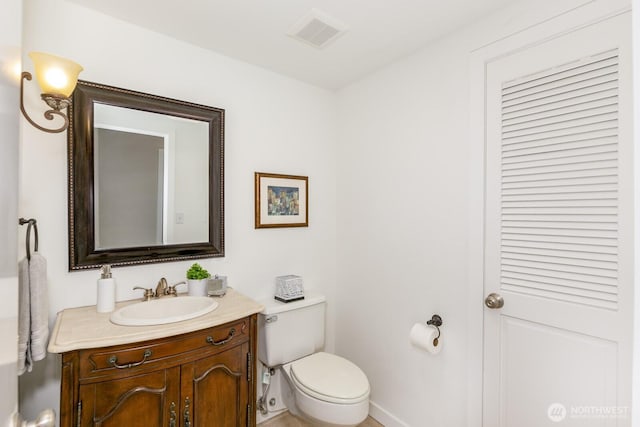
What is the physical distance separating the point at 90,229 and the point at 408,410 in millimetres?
2034

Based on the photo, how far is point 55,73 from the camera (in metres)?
1.20

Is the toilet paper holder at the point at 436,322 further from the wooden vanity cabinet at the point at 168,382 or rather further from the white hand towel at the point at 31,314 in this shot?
the white hand towel at the point at 31,314

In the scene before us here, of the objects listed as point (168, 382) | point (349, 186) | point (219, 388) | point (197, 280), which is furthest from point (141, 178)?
point (349, 186)

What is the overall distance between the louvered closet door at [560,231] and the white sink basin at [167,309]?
1.42m

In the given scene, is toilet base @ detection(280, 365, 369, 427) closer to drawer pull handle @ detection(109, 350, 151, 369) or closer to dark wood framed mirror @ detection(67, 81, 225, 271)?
drawer pull handle @ detection(109, 350, 151, 369)

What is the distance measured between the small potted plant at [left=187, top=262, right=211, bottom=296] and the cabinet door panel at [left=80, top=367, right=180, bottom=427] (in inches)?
18.5

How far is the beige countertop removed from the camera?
3.79 feet

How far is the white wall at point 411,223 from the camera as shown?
1.67 meters

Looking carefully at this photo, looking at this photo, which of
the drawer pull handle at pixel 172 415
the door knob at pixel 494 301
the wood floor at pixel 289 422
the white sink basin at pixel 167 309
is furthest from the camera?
the wood floor at pixel 289 422

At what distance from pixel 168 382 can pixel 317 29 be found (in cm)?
183

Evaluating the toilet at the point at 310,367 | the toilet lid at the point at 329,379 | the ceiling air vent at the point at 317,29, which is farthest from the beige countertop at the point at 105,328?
the ceiling air vent at the point at 317,29

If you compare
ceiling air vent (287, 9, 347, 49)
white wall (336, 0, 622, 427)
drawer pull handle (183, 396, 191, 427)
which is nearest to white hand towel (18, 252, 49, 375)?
drawer pull handle (183, 396, 191, 427)

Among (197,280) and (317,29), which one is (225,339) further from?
(317,29)

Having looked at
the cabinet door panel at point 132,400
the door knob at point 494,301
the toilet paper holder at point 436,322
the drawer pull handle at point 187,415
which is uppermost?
the door knob at point 494,301
